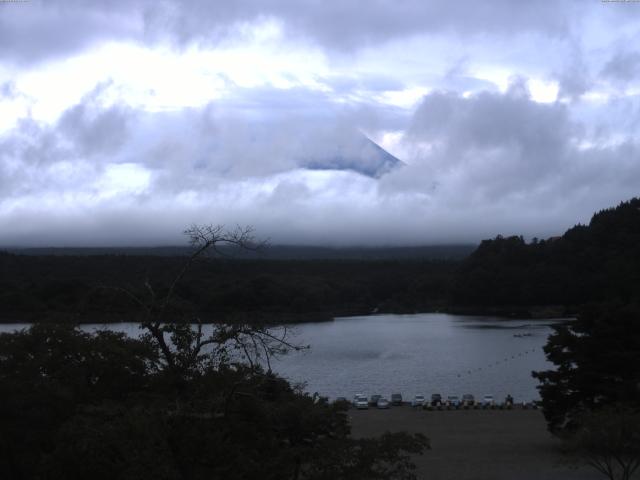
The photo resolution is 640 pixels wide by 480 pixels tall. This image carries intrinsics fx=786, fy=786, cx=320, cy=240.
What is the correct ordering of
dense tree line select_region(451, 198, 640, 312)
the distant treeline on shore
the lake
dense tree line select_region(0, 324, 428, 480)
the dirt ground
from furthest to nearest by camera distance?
dense tree line select_region(451, 198, 640, 312) → the distant treeline on shore → the lake → the dirt ground → dense tree line select_region(0, 324, 428, 480)

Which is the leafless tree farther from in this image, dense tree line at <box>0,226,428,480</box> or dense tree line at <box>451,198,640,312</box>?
dense tree line at <box>451,198,640,312</box>

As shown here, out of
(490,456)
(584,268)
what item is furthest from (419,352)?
(584,268)

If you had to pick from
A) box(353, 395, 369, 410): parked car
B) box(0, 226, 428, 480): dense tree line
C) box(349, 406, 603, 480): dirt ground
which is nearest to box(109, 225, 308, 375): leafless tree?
box(0, 226, 428, 480): dense tree line

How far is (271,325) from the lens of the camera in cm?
570

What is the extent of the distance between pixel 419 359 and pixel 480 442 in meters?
19.1

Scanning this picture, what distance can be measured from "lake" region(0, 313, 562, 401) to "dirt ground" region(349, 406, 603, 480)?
309 cm

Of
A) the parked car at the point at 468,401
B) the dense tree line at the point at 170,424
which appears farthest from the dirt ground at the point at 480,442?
the dense tree line at the point at 170,424

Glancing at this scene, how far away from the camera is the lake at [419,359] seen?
28094 millimetres

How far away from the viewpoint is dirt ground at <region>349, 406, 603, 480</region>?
533 inches

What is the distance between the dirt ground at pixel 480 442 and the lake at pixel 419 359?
122 inches

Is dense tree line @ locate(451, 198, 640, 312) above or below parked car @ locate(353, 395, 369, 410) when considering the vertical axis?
above

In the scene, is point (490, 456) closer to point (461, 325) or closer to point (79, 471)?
point (79, 471)

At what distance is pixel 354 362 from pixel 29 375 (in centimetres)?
2689

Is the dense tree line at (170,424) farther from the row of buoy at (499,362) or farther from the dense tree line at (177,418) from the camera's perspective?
the row of buoy at (499,362)
